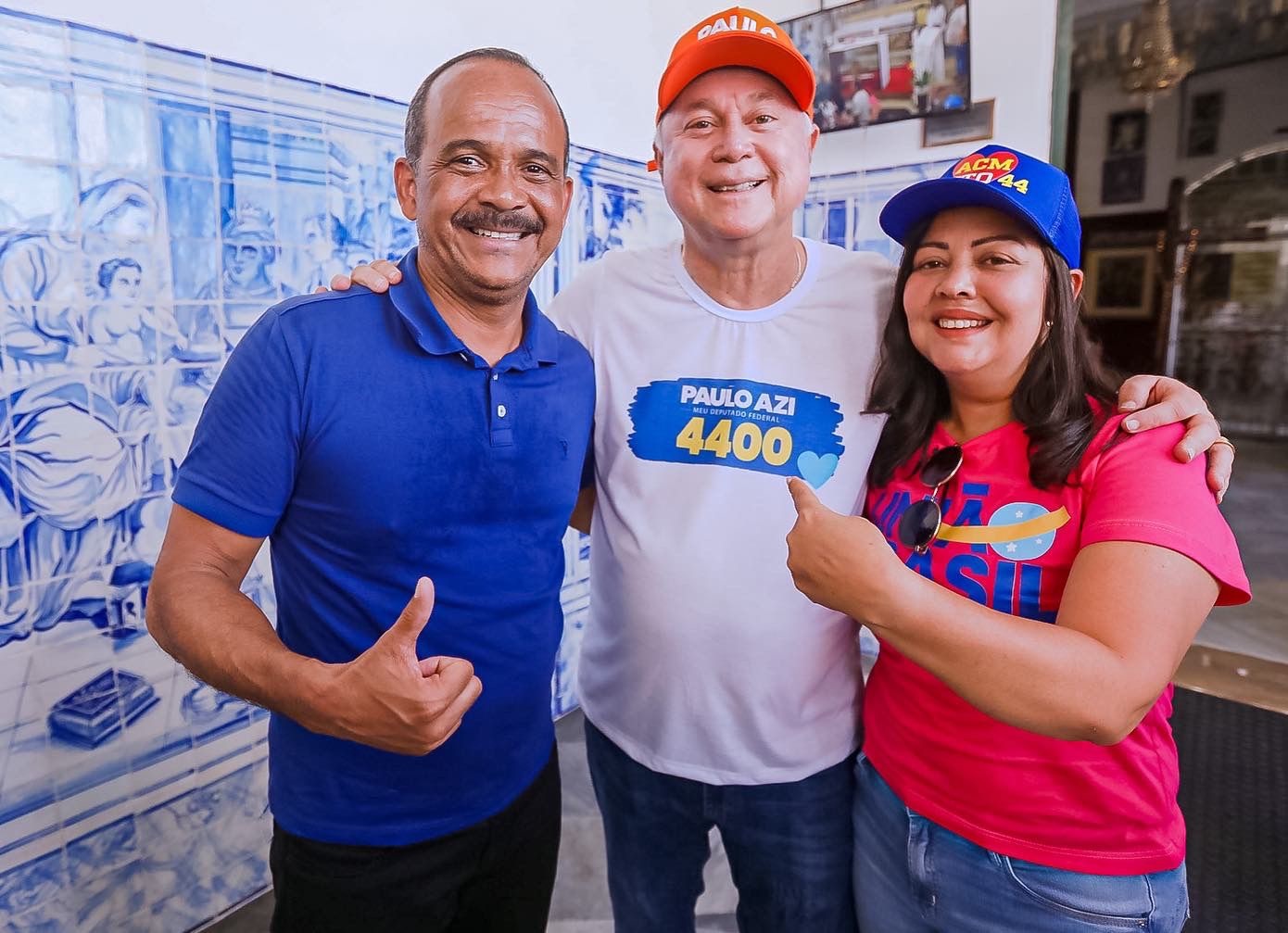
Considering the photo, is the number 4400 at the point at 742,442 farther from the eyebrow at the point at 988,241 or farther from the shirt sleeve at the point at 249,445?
the shirt sleeve at the point at 249,445

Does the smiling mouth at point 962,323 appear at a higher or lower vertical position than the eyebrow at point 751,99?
lower

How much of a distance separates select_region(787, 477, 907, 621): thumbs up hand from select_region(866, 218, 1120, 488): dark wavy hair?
293 millimetres

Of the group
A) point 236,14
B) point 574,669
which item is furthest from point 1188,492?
point 574,669

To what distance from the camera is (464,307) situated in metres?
1.17

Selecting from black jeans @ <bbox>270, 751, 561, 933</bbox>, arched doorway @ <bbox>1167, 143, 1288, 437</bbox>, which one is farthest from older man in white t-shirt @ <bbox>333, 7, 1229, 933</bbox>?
arched doorway @ <bbox>1167, 143, 1288, 437</bbox>

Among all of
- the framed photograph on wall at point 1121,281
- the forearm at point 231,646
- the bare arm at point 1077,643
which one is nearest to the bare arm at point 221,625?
the forearm at point 231,646

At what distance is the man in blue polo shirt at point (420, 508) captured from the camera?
101 cm

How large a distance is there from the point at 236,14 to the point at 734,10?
104 centimetres

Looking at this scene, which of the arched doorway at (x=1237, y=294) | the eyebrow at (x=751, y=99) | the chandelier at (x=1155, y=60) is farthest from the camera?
the arched doorway at (x=1237, y=294)

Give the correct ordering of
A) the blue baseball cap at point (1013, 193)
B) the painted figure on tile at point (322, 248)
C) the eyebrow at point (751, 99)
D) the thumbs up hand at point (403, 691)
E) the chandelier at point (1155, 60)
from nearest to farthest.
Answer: the thumbs up hand at point (403, 691) < the blue baseball cap at point (1013, 193) < the eyebrow at point (751, 99) < the painted figure on tile at point (322, 248) < the chandelier at point (1155, 60)

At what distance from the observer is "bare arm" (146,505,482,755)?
799mm

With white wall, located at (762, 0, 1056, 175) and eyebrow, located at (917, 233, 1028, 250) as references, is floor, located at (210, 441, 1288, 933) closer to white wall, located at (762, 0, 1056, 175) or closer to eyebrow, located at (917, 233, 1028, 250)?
eyebrow, located at (917, 233, 1028, 250)

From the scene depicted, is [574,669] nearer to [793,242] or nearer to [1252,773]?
[793,242]

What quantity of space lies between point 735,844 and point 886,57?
2.24 meters
